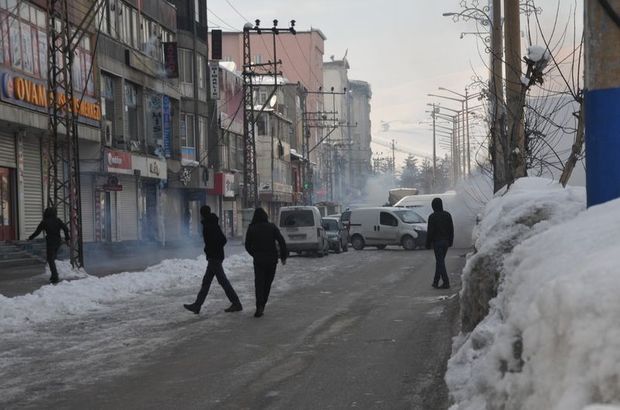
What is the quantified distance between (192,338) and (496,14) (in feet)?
46.3

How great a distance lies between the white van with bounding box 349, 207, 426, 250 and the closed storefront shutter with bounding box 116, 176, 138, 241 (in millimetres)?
10342

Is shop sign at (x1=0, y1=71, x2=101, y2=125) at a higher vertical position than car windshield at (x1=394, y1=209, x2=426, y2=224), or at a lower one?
higher

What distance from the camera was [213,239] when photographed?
13633 millimetres

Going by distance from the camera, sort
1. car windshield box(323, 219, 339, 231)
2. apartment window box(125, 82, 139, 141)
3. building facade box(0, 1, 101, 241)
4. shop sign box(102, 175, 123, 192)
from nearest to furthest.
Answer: building facade box(0, 1, 101, 241) < shop sign box(102, 175, 123, 192) < car windshield box(323, 219, 339, 231) < apartment window box(125, 82, 139, 141)

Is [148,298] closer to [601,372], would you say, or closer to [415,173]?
[601,372]

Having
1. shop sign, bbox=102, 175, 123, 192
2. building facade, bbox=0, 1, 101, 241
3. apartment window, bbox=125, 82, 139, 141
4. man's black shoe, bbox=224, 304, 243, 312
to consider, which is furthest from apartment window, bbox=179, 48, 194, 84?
man's black shoe, bbox=224, 304, 243, 312

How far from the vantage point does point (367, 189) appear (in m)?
157

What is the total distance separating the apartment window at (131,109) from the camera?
37494mm

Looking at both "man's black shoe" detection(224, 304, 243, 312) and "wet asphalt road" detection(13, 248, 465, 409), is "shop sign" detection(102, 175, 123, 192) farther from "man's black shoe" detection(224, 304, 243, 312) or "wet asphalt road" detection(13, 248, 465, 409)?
"man's black shoe" detection(224, 304, 243, 312)

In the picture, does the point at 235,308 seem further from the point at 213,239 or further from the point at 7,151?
the point at 7,151

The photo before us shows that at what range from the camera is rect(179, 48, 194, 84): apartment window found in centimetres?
4619

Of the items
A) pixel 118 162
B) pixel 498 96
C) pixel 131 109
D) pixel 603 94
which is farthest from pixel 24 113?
pixel 603 94

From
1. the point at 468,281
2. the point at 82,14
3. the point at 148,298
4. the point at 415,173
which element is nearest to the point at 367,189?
the point at 415,173

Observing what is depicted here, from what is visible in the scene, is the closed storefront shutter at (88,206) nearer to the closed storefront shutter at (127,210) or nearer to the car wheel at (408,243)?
the closed storefront shutter at (127,210)
